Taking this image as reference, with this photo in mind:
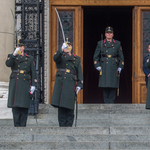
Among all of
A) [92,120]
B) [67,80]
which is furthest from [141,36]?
[67,80]

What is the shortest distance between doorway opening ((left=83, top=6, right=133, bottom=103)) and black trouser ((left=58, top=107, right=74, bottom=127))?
6293mm

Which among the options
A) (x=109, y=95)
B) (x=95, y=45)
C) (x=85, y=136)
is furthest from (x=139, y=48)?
(x=85, y=136)

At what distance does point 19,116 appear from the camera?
754 centimetres

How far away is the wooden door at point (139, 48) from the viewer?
36.1ft

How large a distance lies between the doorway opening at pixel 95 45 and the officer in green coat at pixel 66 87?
6.19 meters

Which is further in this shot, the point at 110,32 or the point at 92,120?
the point at 110,32

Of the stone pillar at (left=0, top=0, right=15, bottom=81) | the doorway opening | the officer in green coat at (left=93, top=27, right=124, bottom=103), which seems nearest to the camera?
the officer in green coat at (left=93, top=27, right=124, bottom=103)

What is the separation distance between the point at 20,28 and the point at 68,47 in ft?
12.9

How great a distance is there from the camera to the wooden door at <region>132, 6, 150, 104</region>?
11008mm

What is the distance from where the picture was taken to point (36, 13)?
10.4 m

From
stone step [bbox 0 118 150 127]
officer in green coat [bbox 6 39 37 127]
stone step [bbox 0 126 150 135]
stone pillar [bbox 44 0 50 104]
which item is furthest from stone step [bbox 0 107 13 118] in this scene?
stone step [bbox 0 126 150 135]

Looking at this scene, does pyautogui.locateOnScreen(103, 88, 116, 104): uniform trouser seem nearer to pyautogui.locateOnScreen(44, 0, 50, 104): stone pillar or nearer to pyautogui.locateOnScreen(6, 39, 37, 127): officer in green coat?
pyautogui.locateOnScreen(44, 0, 50, 104): stone pillar

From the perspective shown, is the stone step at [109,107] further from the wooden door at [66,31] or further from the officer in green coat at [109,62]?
the wooden door at [66,31]

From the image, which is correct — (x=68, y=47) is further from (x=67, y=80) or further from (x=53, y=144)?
(x=53, y=144)
